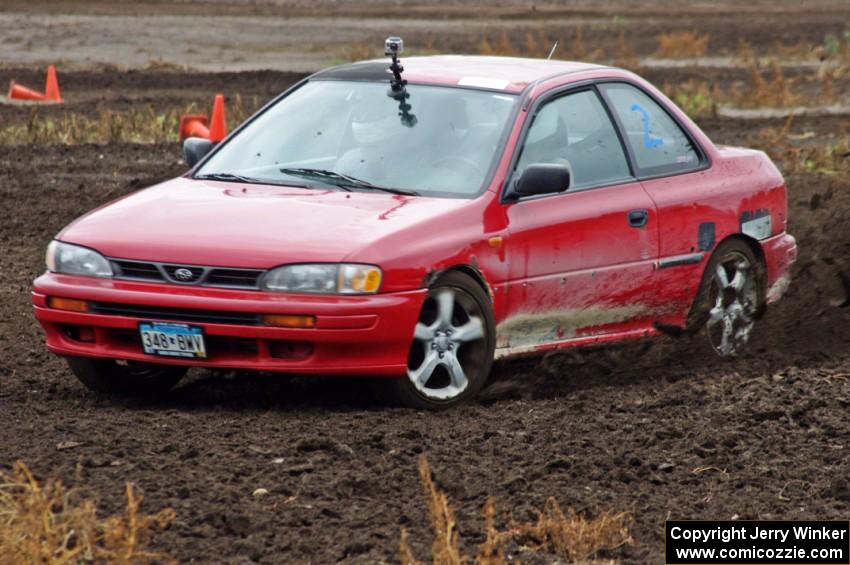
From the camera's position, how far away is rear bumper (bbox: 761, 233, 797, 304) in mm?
10203

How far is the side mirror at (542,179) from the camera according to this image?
8516 millimetres

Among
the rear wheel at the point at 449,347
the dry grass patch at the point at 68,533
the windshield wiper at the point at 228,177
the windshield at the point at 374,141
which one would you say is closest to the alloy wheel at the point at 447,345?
the rear wheel at the point at 449,347

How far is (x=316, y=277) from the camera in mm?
7668

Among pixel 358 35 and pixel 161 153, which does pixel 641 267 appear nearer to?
pixel 161 153

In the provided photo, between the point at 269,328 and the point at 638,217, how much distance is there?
7.79ft

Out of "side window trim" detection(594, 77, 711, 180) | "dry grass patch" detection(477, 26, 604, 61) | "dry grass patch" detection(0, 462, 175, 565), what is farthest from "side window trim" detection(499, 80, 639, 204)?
"dry grass patch" detection(477, 26, 604, 61)

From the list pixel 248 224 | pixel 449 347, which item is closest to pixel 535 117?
pixel 449 347

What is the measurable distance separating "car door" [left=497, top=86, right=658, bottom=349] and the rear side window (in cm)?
14

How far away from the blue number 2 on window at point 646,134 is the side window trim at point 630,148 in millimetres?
132

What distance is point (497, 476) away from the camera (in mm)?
6820

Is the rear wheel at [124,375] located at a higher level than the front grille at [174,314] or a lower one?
lower

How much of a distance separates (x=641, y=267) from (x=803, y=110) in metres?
17.7

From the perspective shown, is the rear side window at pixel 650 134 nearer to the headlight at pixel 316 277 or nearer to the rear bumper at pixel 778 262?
the rear bumper at pixel 778 262

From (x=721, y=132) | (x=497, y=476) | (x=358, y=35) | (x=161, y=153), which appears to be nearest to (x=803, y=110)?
(x=721, y=132)
